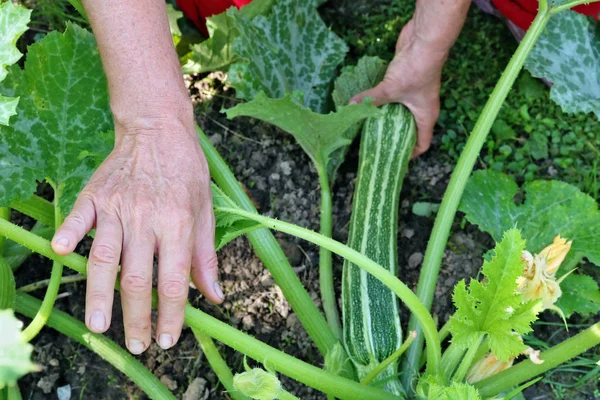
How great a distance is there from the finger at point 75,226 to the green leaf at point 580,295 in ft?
4.59

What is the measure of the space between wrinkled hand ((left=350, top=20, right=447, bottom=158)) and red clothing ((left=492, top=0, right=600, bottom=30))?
314mm

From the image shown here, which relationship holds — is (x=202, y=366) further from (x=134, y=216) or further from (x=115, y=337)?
(x=134, y=216)

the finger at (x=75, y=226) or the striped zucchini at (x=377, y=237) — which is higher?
the finger at (x=75, y=226)

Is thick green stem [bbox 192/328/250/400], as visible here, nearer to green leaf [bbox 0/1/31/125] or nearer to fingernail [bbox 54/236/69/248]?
fingernail [bbox 54/236/69/248]

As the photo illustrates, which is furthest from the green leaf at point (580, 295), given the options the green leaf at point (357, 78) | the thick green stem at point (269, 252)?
the green leaf at point (357, 78)

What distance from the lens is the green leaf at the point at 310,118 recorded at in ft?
6.26

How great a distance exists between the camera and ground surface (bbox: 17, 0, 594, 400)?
2.18 meters

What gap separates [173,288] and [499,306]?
0.71 metres

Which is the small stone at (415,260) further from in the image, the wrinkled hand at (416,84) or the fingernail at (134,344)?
the fingernail at (134,344)

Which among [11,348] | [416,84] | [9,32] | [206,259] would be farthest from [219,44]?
[11,348]

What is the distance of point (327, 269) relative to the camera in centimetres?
217

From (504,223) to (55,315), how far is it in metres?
1.45

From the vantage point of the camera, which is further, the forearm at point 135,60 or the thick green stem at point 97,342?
the thick green stem at point 97,342

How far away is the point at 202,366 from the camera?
7.25 ft
